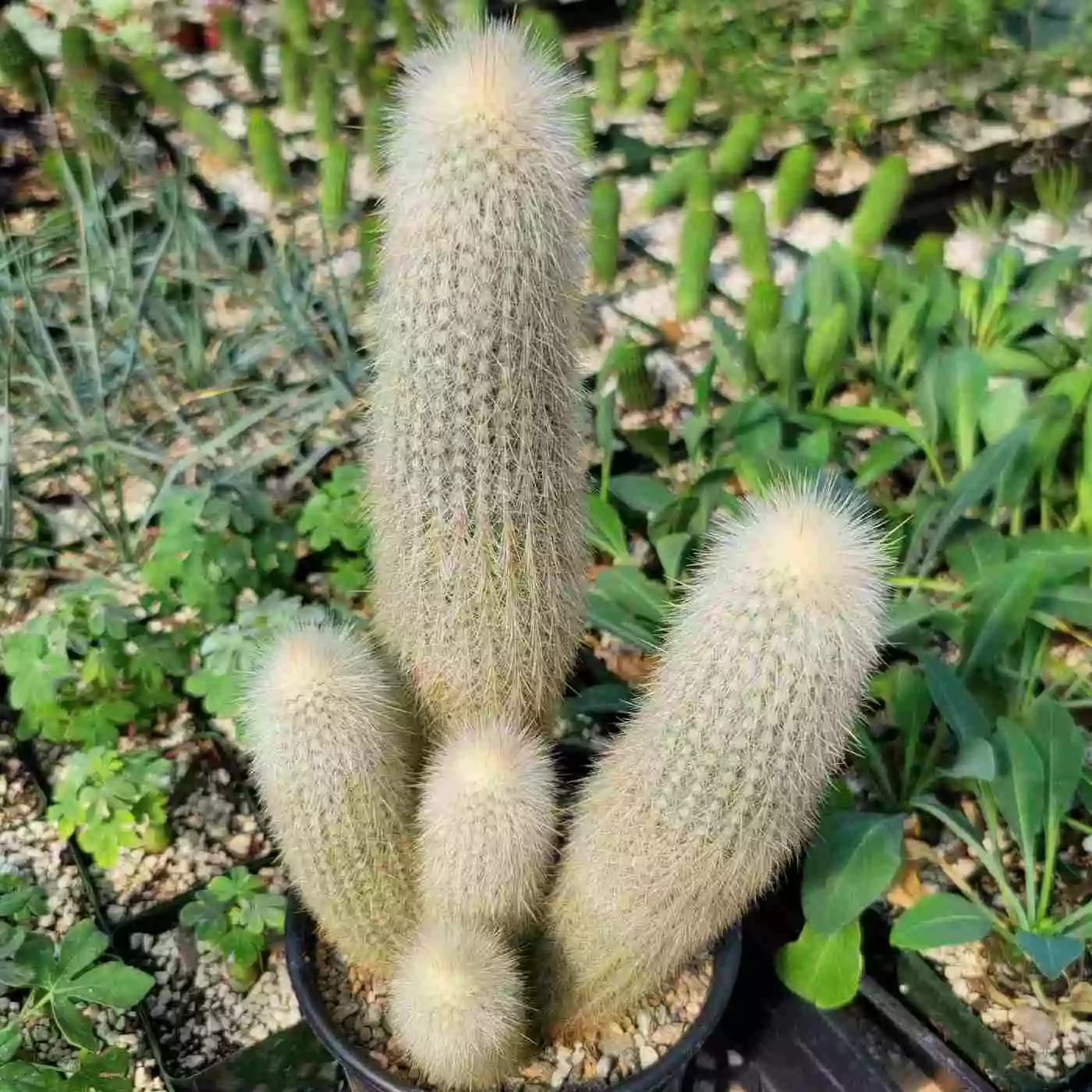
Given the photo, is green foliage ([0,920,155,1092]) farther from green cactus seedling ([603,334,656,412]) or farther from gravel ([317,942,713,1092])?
green cactus seedling ([603,334,656,412])

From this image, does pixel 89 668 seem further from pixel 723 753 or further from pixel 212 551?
pixel 723 753

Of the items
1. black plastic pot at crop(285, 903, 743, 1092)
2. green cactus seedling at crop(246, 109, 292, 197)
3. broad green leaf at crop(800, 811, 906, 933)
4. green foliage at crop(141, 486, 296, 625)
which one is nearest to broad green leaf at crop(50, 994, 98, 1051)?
black plastic pot at crop(285, 903, 743, 1092)

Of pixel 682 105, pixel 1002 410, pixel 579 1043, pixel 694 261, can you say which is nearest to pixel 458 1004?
pixel 579 1043

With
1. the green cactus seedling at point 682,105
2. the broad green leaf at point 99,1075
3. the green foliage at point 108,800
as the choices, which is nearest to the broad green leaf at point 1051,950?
the broad green leaf at point 99,1075

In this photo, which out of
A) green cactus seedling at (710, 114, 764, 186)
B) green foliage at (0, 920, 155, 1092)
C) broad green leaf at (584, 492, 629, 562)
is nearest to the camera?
green foliage at (0, 920, 155, 1092)

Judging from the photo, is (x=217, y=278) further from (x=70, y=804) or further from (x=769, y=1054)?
(x=769, y=1054)

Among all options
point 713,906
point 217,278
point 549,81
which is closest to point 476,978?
point 713,906
